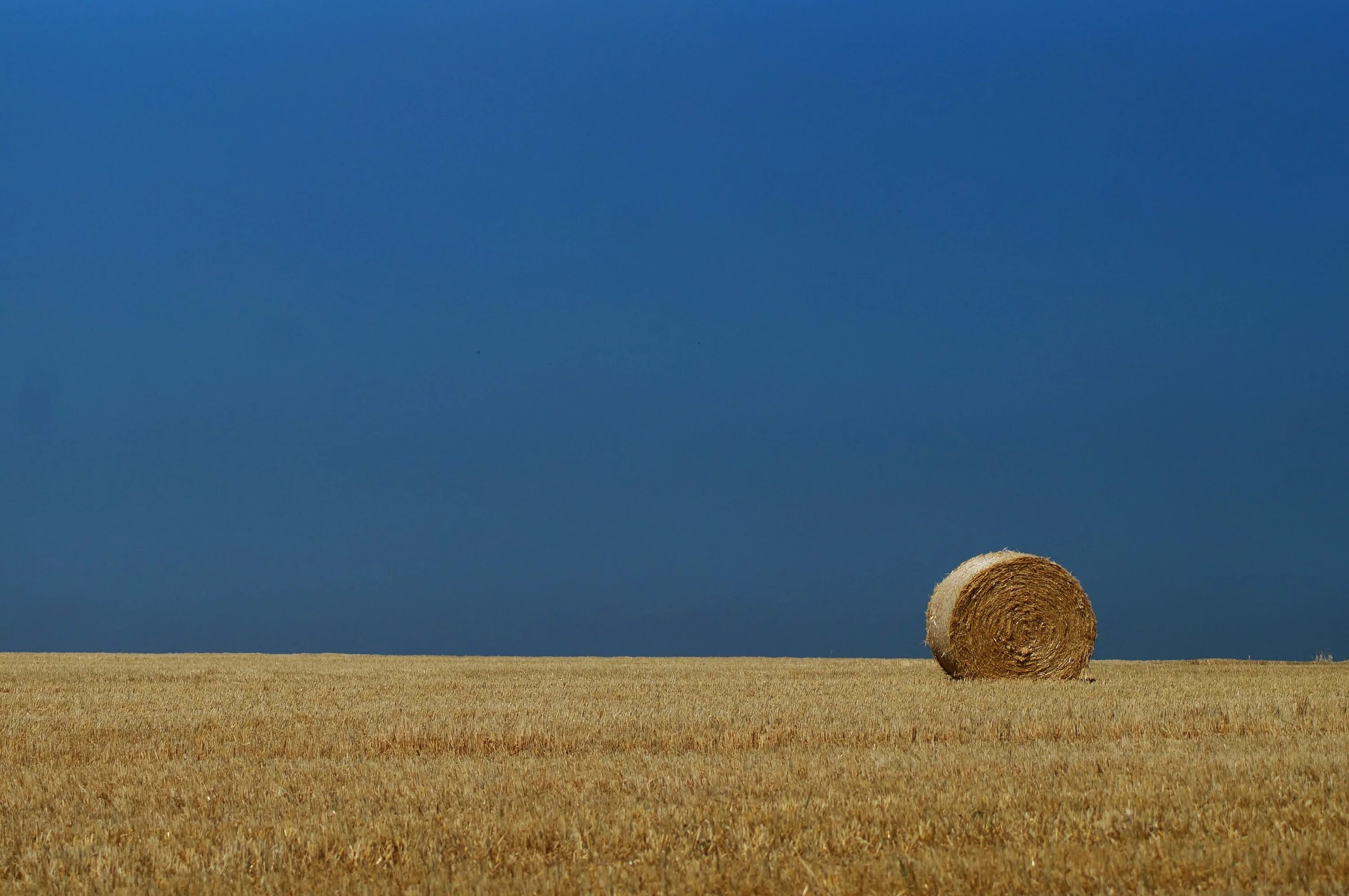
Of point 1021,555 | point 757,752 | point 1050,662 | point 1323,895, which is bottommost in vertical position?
point 1323,895

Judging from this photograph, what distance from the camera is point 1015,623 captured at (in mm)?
19250

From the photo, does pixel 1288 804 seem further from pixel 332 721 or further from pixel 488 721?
pixel 332 721

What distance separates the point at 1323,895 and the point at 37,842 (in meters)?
6.31

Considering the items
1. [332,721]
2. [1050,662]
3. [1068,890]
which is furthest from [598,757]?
[1050,662]

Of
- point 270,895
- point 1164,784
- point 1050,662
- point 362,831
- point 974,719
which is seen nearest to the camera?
point 270,895

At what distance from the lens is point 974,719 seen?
1139 cm

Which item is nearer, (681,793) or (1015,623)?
(681,793)

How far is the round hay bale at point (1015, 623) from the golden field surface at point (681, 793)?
4482 mm

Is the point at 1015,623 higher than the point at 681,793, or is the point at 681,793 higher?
the point at 1015,623

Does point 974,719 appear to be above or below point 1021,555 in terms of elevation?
below

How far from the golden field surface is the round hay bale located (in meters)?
4.48

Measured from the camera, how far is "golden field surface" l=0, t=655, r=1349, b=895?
5.41m

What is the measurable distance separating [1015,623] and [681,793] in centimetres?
1327

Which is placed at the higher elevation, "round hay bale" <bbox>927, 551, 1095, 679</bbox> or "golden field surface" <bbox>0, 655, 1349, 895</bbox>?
"round hay bale" <bbox>927, 551, 1095, 679</bbox>
